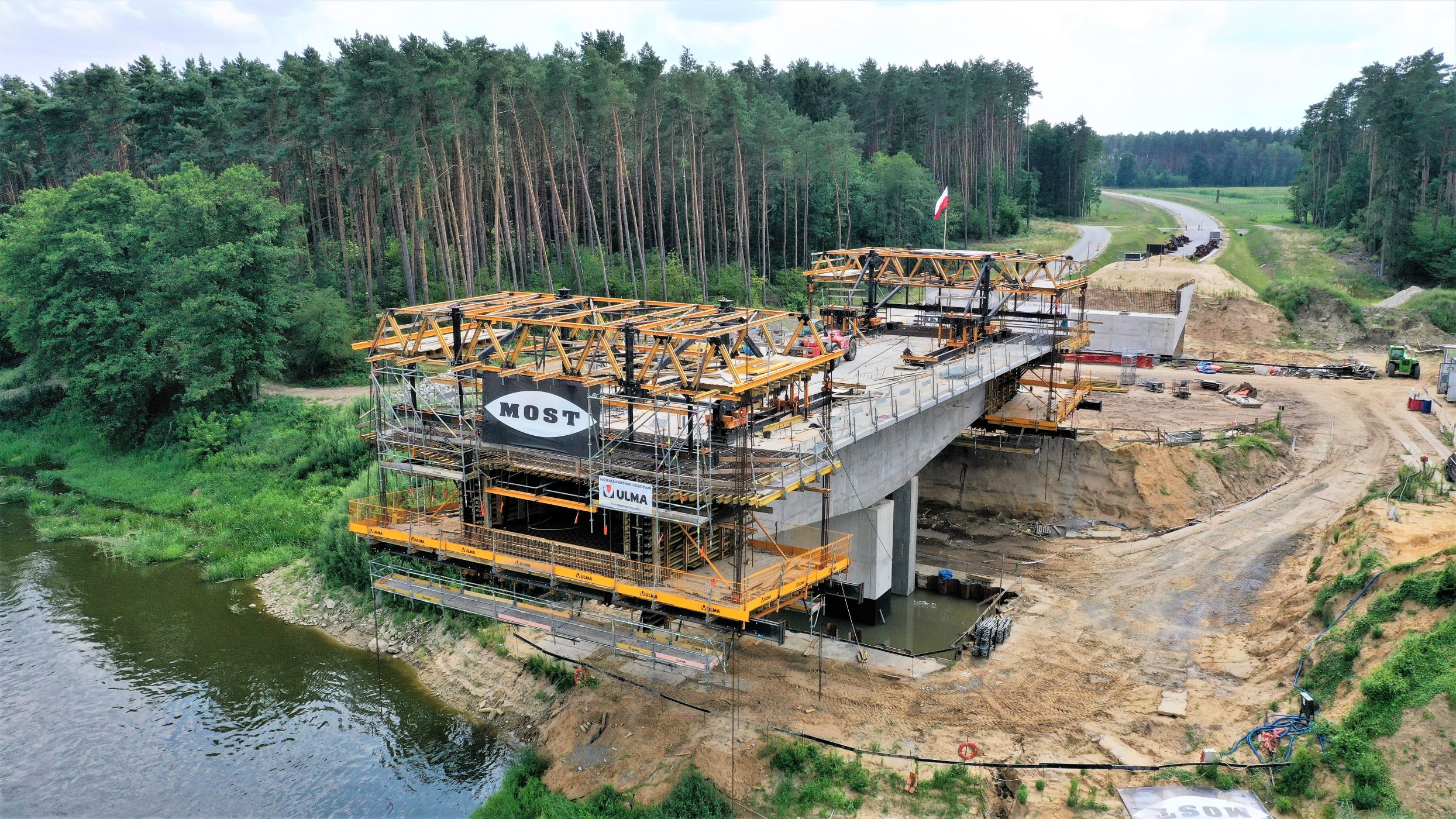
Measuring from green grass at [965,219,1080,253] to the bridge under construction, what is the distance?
7334 cm

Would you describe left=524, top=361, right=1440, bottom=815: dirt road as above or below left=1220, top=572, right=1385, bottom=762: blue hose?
below

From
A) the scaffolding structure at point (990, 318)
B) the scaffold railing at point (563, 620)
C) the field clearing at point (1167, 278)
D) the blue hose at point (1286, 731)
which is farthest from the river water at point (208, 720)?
the field clearing at point (1167, 278)

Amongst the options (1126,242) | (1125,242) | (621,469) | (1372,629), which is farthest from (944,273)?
(1126,242)

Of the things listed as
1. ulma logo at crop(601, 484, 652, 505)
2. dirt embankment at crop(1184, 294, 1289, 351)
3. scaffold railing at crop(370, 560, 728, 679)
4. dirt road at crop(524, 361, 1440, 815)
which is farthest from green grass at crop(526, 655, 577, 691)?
dirt embankment at crop(1184, 294, 1289, 351)

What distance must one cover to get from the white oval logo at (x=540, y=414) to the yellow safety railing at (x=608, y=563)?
3.00 m

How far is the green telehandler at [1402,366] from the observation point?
66.1 m

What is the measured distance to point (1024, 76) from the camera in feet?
420

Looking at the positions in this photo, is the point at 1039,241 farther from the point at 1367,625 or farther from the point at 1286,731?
the point at 1286,731

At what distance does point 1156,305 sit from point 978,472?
103 feet

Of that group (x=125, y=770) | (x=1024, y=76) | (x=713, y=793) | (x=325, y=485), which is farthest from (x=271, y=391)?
(x=1024, y=76)

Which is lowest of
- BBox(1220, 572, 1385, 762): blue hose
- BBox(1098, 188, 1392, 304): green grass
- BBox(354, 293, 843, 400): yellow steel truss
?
BBox(1220, 572, 1385, 762): blue hose

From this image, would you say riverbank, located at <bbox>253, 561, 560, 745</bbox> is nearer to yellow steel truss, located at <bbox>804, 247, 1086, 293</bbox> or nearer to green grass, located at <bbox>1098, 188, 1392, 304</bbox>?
yellow steel truss, located at <bbox>804, 247, 1086, 293</bbox>

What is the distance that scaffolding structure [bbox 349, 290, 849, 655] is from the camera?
1099 inches

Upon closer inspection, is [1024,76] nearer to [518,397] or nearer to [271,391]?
[271,391]
